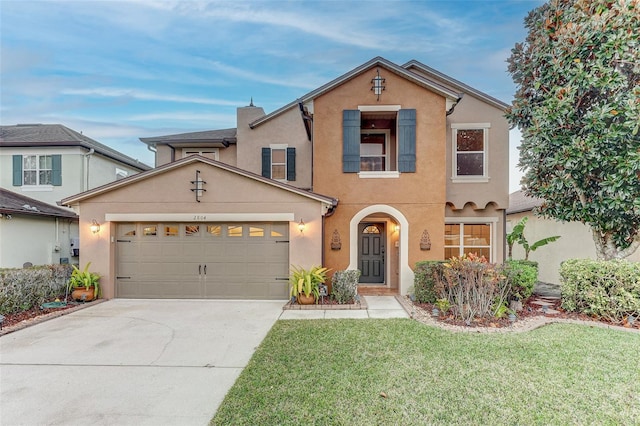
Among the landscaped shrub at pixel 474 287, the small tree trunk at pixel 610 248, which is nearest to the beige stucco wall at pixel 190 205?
the landscaped shrub at pixel 474 287

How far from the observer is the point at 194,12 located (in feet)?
38.4

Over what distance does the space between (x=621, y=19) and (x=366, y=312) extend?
920 centimetres

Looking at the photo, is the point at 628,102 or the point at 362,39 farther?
the point at 362,39

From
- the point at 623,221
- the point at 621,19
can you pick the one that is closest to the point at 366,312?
the point at 623,221

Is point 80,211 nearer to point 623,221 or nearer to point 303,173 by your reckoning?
point 303,173

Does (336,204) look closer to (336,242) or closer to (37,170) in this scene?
(336,242)

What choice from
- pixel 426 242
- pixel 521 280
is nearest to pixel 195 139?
pixel 426 242

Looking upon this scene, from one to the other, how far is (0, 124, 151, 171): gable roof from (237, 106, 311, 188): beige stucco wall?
7842 mm

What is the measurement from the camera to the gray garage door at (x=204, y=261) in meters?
9.12

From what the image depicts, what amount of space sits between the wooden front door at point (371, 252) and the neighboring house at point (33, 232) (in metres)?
12.8

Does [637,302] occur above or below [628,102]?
below

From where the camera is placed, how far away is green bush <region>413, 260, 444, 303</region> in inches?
322

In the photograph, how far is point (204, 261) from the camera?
30.2ft

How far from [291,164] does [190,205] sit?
4.61 meters
